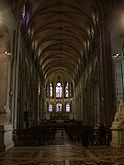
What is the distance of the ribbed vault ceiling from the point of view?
23297 millimetres

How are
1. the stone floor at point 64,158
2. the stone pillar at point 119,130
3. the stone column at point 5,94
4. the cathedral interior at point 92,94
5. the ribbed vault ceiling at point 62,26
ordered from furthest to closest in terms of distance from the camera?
the ribbed vault ceiling at point 62,26 < the stone column at point 5,94 < the stone pillar at point 119,130 < the cathedral interior at point 92,94 < the stone floor at point 64,158

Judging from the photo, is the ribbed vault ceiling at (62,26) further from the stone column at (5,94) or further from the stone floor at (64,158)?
the stone floor at (64,158)

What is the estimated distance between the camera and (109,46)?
57.9ft

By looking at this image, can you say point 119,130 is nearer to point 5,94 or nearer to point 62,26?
point 5,94

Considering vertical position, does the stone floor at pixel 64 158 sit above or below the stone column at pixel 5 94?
below

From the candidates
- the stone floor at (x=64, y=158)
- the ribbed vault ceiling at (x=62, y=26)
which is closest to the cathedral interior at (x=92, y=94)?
the stone floor at (x=64, y=158)

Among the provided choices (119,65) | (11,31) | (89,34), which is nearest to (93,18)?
(89,34)

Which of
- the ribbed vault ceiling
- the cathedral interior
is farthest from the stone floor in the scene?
the ribbed vault ceiling

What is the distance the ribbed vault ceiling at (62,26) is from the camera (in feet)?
76.4

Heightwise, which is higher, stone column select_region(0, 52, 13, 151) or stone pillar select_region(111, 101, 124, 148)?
stone column select_region(0, 52, 13, 151)

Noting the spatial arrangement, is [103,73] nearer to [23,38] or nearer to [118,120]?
[118,120]

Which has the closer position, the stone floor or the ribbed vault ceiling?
the stone floor

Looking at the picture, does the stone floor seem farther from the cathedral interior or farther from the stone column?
the stone column

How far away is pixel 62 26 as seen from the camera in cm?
2952
